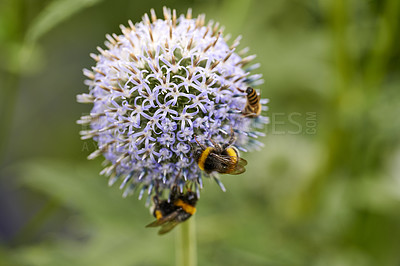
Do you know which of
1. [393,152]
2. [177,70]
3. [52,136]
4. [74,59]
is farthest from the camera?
[74,59]

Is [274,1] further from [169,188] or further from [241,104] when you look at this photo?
[169,188]

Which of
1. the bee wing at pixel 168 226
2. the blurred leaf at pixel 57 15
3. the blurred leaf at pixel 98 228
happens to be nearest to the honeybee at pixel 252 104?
the bee wing at pixel 168 226

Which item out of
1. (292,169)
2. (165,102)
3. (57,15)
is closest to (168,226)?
(165,102)

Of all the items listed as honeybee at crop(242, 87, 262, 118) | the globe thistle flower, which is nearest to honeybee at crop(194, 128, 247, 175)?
the globe thistle flower

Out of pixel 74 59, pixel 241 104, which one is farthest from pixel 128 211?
pixel 74 59

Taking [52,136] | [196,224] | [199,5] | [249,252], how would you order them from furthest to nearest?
1. [52,136]
2. [199,5]
3. [196,224]
4. [249,252]

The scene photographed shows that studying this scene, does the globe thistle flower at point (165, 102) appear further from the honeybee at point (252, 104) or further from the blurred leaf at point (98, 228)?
the blurred leaf at point (98, 228)

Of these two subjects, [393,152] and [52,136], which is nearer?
[393,152]
